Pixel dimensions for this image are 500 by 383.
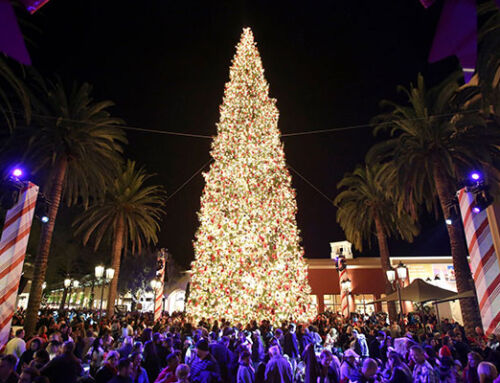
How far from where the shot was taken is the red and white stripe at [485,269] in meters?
9.77

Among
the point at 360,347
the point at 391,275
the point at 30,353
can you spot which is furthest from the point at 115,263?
the point at 360,347

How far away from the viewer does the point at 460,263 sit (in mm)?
16531

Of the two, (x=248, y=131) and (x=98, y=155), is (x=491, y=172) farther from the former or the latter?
(x=98, y=155)

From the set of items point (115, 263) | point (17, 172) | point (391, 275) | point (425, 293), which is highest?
point (17, 172)

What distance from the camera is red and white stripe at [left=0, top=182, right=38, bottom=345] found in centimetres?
954

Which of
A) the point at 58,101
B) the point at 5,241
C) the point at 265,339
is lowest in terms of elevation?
the point at 265,339

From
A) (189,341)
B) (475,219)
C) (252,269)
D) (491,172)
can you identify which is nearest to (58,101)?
(252,269)

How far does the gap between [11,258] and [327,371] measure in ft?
29.6

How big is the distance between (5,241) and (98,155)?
38.7 feet

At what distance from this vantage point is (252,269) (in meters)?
17.7

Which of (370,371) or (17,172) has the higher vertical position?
(17,172)

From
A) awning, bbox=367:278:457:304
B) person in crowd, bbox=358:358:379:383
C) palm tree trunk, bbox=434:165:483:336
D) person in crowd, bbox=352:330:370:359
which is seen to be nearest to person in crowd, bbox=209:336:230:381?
person in crowd, bbox=358:358:379:383

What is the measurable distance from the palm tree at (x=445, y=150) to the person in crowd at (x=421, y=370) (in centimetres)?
1089

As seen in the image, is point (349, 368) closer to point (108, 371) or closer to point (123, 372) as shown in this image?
point (123, 372)
